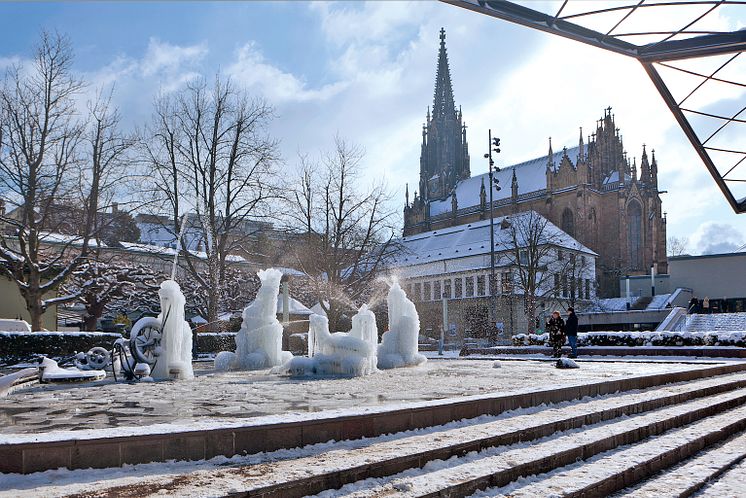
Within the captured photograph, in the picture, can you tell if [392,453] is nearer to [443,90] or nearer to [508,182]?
[508,182]

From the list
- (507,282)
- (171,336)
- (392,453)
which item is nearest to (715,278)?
(507,282)

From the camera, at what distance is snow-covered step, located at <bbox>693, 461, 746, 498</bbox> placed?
5647 mm

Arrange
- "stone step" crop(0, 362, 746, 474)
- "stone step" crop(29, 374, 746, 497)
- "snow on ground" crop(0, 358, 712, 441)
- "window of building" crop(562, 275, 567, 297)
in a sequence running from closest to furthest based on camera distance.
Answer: "stone step" crop(29, 374, 746, 497) < "stone step" crop(0, 362, 746, 474) < "snow on ground" crop(0, 358, 712, 441) < "window of building" crop(562, 275, 567, 297)

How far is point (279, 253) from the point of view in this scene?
4134 centimetres

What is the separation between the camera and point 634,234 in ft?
257

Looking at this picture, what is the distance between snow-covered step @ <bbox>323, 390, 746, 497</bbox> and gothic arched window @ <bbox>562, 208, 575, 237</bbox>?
2869 inches

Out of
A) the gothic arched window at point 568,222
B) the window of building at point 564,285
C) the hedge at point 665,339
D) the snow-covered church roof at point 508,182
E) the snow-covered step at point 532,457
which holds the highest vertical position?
the snow-covered church roof at point 508,182

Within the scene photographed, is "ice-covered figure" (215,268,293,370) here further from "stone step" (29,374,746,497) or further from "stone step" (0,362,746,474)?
"stone step" (0,362,746,474)

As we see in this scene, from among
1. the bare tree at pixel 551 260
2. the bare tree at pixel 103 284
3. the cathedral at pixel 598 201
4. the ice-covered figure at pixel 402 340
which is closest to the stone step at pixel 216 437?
the ice-covered figure at pixel 402 340

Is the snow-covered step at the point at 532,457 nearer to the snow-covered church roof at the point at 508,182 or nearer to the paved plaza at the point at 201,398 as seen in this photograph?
the paved plaza at the point at 201,398

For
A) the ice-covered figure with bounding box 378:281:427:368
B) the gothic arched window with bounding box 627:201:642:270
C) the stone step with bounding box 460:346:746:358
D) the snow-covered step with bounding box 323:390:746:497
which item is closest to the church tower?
the gothic arched window with bounding box 627:201:642:270

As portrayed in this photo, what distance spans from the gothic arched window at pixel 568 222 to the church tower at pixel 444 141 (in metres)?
29.4

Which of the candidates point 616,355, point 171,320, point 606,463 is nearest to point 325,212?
point 616,355

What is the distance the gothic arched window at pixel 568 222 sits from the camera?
261ft
